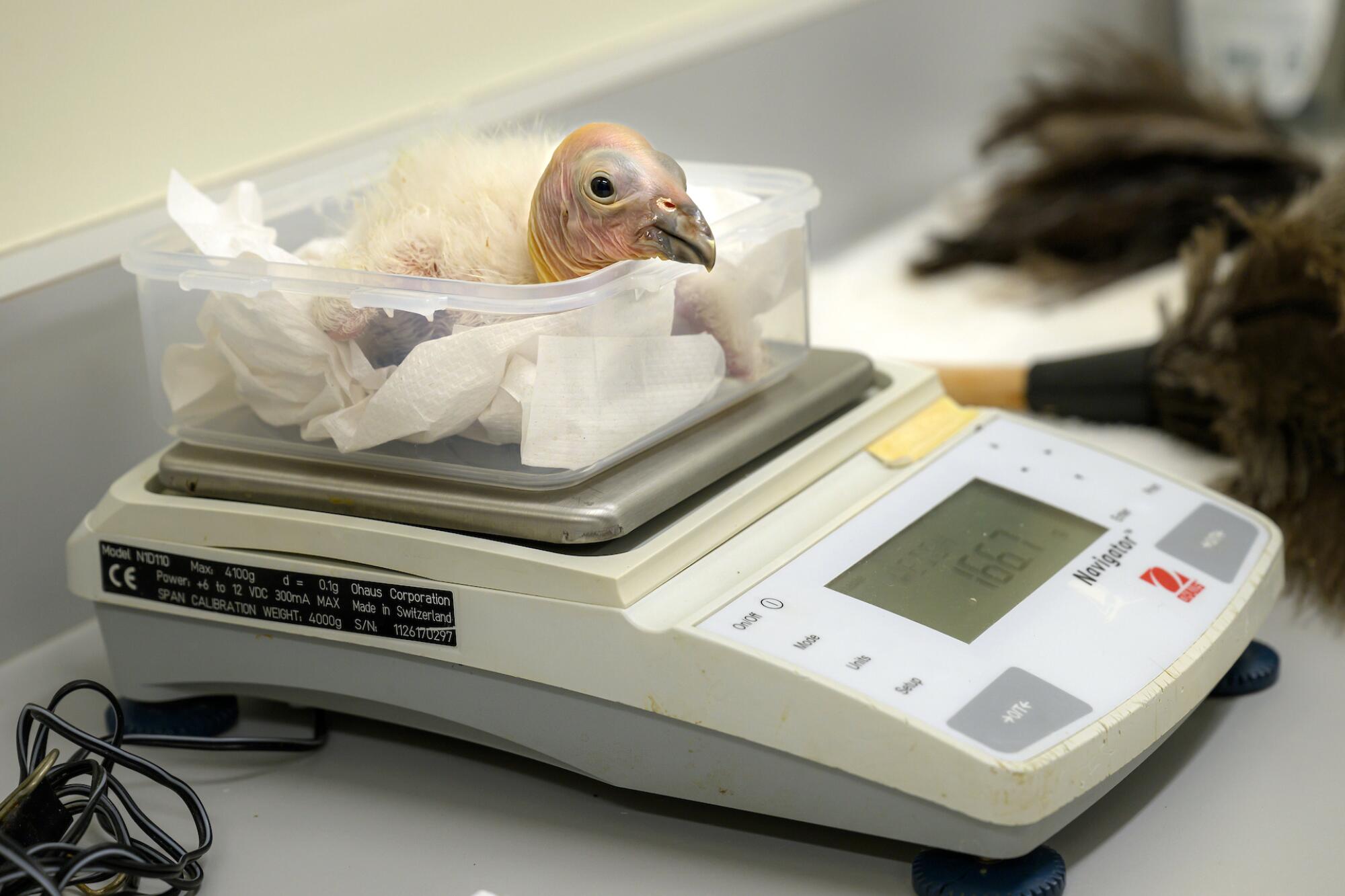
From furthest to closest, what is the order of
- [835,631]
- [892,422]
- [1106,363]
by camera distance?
[1106,363] < [892,422] < [835,631]

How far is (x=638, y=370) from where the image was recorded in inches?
22.6

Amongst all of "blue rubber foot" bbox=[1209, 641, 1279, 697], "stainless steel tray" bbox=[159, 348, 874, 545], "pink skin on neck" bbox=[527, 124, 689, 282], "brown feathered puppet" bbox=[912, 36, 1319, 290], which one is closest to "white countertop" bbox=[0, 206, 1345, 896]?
"blue rubber foot" bbox=[1209, 641, 1279, 697]

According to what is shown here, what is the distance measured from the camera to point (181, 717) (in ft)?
2.17

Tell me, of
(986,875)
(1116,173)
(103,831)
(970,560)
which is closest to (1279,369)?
(970,560)

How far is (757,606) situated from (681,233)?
16 cm

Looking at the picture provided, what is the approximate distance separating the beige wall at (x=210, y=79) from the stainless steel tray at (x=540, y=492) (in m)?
0.21

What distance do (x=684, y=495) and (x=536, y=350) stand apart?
9 cm

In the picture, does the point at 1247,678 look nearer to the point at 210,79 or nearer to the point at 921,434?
the point at 921,434

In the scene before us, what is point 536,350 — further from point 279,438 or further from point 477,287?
point 279,438

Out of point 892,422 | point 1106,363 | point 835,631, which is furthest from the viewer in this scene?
point 1106,363

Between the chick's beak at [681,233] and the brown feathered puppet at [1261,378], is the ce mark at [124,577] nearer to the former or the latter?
the chick's beak at [681,233]

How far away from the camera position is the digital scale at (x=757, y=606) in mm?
503

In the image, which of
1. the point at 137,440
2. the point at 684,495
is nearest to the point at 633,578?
the point at 684,495

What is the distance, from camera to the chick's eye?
1.74 ft
